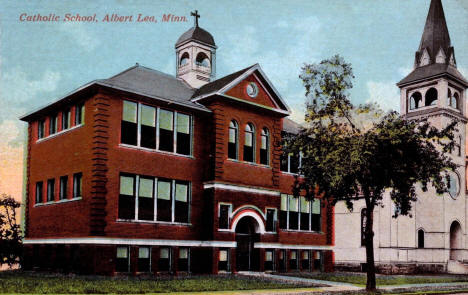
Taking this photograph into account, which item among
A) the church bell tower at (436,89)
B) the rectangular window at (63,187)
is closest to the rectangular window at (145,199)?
the rectangular window at (63,187)

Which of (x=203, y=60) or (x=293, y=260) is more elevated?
(x=203, y=60)

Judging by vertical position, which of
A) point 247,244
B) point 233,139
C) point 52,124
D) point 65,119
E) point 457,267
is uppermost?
point 65,119

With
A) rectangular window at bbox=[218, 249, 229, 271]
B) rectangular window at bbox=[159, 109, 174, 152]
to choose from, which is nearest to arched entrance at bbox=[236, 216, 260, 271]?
rectangular window at bbox=[218, 249, 229, 271]

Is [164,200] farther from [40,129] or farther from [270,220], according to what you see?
[40,129]

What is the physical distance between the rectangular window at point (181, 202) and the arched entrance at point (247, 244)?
3685 mm

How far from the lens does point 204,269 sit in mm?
32125

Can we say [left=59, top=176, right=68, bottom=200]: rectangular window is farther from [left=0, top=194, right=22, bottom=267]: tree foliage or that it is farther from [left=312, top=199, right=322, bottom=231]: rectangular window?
[left=312, top=199, right=322, bottom=231]: rectangular window

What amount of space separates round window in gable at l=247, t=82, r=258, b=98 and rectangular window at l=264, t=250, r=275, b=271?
9524mm

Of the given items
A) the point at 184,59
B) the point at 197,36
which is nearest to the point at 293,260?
the point at 184,59

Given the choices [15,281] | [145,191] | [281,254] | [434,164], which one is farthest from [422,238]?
[15,281]

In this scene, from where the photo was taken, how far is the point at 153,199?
3106 centimetres

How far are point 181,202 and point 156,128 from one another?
438cm

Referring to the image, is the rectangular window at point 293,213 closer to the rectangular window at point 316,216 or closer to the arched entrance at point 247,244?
the rectangular window at point 316,216

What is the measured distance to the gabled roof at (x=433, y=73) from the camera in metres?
51.2
